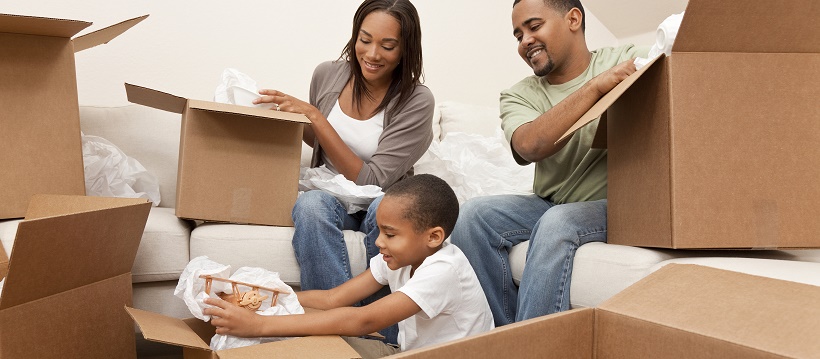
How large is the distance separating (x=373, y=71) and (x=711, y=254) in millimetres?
1005

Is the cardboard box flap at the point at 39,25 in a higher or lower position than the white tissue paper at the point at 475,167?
higher

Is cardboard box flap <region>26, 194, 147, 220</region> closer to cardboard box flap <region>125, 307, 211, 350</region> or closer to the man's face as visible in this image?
cardboard box flap <region>125, 307, 211, 350</region>

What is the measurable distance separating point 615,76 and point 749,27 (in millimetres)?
223

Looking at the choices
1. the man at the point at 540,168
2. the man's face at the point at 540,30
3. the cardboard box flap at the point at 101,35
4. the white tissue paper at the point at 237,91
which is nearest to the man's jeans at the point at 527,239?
the man at the point at 540,168

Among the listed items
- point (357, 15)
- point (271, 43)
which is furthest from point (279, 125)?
point (271, 43)

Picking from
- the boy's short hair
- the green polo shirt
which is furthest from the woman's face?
the boy's short hair

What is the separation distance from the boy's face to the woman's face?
2.11ft

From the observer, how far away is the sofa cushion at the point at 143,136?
2176 millimetres

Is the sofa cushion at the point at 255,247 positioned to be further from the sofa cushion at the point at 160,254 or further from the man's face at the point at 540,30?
the man's face at the point at 540,30

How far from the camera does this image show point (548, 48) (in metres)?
1.73

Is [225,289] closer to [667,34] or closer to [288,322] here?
[288,322]

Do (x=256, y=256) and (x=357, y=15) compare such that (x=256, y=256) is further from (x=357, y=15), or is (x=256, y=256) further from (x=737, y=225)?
(x=737, y=225)

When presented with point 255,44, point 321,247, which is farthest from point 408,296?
point 255,44

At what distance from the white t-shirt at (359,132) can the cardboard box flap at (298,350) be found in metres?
0.99
